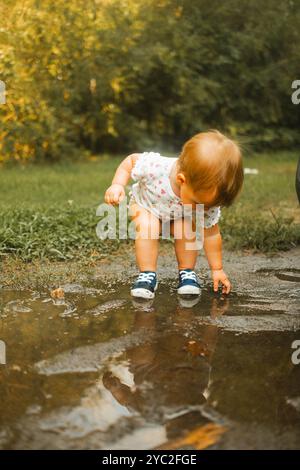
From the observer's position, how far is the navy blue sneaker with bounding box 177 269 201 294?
3.15 meters

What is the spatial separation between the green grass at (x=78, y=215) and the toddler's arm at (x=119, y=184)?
0.75 meters

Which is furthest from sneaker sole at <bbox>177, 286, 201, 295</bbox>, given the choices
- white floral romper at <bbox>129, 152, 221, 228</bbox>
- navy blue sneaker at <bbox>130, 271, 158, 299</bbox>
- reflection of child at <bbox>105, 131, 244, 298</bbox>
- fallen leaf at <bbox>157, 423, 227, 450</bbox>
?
fallen leaf at <bbox>157, 423, 227, 450</bbox>

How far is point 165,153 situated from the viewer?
9828mm

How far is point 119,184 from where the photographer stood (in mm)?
3230

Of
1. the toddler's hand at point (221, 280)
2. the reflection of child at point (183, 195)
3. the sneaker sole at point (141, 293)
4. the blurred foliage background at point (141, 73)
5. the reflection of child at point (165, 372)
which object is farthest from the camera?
the blurred foliage background at point (141, 73)

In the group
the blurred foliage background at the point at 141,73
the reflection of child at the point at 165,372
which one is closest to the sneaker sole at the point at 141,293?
the reflection of child at the point at 165,372

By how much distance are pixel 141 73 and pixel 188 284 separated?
21.2 feet

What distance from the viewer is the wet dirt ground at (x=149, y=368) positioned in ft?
6.02

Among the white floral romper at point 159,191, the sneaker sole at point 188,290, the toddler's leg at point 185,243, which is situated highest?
the white floral romper at point 159,191

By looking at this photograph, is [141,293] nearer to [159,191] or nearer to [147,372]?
[159,191]

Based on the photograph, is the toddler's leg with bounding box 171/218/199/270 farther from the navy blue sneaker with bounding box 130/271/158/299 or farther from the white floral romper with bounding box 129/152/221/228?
the navy blue sneaker with bounding box 130/271/158/299

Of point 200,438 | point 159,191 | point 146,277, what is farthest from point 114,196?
point 200,438

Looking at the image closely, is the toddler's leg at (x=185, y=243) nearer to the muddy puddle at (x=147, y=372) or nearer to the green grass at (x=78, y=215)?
the muddy puddle at (x=147, y=372)

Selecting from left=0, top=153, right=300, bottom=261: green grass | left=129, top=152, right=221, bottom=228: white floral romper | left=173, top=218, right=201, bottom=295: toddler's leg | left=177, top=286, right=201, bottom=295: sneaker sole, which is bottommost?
left=0, top=153, right=300, bottom=261: green grass
